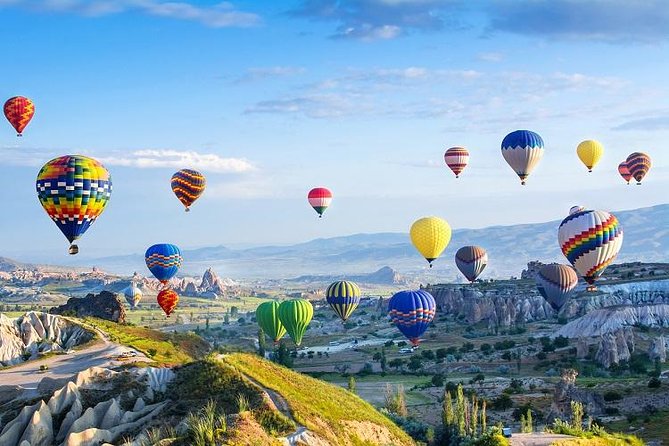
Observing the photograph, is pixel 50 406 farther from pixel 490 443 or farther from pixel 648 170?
pixel 648 170

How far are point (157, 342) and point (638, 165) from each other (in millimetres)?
103088

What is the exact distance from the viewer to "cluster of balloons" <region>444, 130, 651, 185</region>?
11206 cm

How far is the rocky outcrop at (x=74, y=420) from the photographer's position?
1564 inches

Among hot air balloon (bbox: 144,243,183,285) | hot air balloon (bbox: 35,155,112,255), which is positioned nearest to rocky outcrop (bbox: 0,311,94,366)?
hot air balloon (bbox: 35,155,112,255)

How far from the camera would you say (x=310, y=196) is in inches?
5541

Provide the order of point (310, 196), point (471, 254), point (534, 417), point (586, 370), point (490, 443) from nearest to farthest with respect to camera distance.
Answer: point (490, 443) → point (534, 417) → point (586, 370) → point (310, 196) → point (471, 254)

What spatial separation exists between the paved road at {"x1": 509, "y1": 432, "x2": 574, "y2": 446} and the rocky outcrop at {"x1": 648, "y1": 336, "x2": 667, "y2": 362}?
259 feet

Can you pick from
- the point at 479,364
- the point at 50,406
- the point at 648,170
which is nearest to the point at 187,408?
the point at 50,406

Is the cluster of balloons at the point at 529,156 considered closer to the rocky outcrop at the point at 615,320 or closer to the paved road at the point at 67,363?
the rocky outcrop at the point at 615,320

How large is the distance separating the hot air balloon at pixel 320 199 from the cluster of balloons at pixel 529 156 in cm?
2091

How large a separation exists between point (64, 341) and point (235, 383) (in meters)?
47.7

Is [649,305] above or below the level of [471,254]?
below

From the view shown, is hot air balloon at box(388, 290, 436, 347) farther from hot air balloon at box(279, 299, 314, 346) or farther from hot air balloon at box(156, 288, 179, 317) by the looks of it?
hot air balloon at box(156, 288, 179, 317)

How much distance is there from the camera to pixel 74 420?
4216 cm
